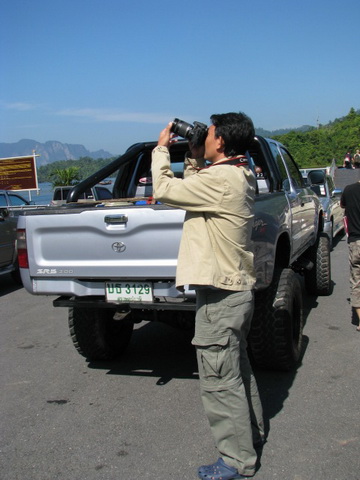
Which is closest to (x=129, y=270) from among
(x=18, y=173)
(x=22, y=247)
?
(x=22, y=247)

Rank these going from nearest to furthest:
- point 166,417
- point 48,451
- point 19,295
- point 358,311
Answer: point 48,451 → point 166,417 → point 358,311 → point 19,295

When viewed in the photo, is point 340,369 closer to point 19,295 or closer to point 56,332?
point 56,332

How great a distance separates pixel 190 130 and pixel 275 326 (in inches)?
71.3

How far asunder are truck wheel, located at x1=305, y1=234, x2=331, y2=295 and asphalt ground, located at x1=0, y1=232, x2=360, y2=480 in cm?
117

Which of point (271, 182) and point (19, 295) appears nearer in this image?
point (271, 182)

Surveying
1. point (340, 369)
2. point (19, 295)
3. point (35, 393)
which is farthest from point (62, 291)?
point (19, 295)

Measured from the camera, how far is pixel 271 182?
4.87 m

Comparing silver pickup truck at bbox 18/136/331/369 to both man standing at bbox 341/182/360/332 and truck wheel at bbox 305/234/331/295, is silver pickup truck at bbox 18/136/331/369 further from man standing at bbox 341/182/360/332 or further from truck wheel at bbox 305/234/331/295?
truck wheel at bbox 305/234/331/295

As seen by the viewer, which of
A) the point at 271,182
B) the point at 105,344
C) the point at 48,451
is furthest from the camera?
the point at 271,182

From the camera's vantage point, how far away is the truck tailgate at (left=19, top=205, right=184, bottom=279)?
11.4ft

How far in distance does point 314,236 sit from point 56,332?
364 cm

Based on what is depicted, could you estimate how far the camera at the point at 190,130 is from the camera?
109 inches

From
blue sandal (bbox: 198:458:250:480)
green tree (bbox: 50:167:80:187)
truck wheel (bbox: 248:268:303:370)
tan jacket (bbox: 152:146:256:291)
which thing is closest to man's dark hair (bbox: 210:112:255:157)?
tan jacket (bbox: 152:146:256:291)

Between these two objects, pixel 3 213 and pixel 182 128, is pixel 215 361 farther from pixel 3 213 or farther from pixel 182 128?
pixel 3 213
